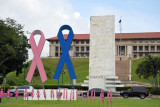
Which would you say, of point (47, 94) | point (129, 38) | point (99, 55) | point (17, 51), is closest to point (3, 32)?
point (17, 51)

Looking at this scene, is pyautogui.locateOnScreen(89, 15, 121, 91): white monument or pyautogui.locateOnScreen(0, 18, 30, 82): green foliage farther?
pyautogui.locateOnScreen(0, 18, 30, 82): green foliage

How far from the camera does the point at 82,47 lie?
118 m

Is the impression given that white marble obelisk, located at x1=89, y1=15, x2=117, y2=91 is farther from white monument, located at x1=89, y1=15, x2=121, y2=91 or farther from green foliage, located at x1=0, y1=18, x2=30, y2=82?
green foliage, located at x1=0, y1=18, x2=30, y2=82

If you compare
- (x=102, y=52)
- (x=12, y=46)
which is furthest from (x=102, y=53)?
(x=12, y=46)

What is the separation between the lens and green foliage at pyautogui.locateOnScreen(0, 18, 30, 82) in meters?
50.7

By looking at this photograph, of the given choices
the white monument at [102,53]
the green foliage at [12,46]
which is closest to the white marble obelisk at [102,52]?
the white monument at [102,53]

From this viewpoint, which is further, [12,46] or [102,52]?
[12,46]

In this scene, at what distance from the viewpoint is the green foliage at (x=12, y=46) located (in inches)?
1997

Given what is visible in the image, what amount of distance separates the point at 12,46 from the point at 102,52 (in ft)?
71.1

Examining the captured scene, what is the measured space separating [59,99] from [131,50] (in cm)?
8720

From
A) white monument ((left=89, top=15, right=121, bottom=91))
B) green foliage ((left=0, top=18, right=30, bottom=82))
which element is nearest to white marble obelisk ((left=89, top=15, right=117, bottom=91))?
white monument ((left=89, top=15, right=121, bottom=91))

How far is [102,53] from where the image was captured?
4138cm

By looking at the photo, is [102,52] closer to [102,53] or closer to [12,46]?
[102,53]

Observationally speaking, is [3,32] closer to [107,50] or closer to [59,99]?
→ [107,50]
